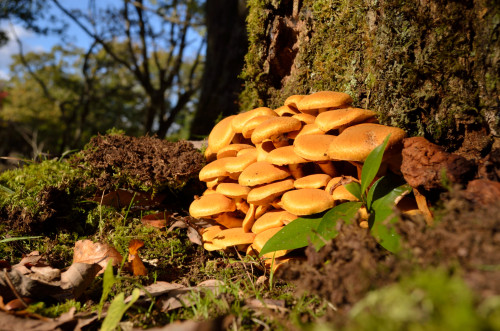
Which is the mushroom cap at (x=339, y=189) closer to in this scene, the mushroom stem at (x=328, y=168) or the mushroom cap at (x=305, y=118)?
the mushroom stem at (x=328, y=168)

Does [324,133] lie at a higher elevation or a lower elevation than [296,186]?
higher

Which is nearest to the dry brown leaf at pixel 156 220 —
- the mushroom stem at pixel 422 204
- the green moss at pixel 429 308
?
the mushroom stem at pixel 422 204

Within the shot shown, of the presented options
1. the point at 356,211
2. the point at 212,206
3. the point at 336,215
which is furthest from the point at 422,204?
the point at 212,206

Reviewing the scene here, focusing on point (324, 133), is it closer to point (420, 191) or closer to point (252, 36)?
point (420, 191)

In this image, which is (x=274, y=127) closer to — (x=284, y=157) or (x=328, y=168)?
(x=284, y=157)

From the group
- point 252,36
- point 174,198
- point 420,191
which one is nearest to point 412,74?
point 420,191

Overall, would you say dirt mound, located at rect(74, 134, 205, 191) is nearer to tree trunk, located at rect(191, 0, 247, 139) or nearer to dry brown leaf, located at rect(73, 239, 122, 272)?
dry brown leaf, located at rect(73, 239, 122, 272)

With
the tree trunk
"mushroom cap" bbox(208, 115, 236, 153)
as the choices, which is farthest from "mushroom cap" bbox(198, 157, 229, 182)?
the tree trunk
